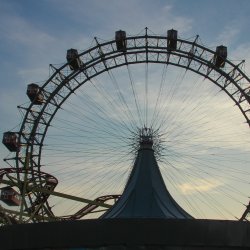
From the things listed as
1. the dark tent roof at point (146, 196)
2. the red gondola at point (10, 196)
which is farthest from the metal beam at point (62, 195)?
the dark tent roof at point (146, 196)

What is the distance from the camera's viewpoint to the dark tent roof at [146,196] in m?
32.6

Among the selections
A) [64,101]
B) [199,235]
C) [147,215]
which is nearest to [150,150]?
[147,215]

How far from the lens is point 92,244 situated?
942 inches

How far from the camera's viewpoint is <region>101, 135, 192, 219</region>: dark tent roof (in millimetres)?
32625

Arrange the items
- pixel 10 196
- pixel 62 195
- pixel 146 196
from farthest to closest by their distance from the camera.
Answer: pixel 62 195
pixel 10 196
pixel 146 196

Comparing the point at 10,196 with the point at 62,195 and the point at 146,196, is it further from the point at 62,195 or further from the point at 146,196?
the point at 146,196

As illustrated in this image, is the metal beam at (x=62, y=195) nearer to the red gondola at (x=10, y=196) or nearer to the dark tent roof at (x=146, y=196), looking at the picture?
the red gondola at (x=10, y=196)

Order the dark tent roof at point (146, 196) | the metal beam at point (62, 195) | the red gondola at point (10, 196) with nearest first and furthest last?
1. the dark tent roof at point (146, 196)
2. the red gondola at point (10, 196)
3. the metal beam at point (62, 195)

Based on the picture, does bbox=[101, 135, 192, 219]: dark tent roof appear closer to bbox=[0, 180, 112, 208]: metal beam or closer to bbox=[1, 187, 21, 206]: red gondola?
bbox=[0, 180, 112, 208]: metal beam

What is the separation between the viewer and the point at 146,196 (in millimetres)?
34031

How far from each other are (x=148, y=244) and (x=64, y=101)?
21.9 meters

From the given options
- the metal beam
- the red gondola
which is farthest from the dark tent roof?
the red gondola

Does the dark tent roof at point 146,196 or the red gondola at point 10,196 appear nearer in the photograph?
the dark tent roof at point 146,196

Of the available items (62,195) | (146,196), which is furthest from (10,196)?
(146,196)
